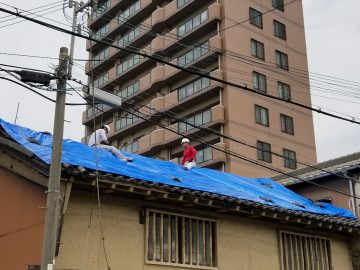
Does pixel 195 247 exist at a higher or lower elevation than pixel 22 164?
lower

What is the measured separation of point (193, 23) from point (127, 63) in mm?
9997

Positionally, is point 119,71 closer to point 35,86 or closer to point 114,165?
point 114,165

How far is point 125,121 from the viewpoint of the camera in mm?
50875

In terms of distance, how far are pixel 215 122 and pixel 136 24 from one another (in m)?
18.3

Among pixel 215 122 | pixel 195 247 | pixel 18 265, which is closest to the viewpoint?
pixel 18 265

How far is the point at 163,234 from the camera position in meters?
13.3

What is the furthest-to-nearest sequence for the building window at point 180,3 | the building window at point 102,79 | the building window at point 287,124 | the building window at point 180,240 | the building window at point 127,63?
the building window at point 102,79 → the building window at point 127,63 → the building window at point 180,3 → the building window at point 287,124 → the building window at point 180,240

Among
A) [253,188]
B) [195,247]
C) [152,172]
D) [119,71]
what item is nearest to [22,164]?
[152,172]

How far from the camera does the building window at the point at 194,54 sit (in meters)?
43.4

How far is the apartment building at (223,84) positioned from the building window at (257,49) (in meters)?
0.08

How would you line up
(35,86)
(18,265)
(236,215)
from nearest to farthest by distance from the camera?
(35,86) → (18,265) → (236,215)

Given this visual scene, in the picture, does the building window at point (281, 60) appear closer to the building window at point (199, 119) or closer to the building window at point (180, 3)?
the building window at point (199, 119)

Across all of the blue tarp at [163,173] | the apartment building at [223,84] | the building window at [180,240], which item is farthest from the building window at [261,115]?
the building window at [180,240]

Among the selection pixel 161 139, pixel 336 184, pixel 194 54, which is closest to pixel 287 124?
pixel 194 54
